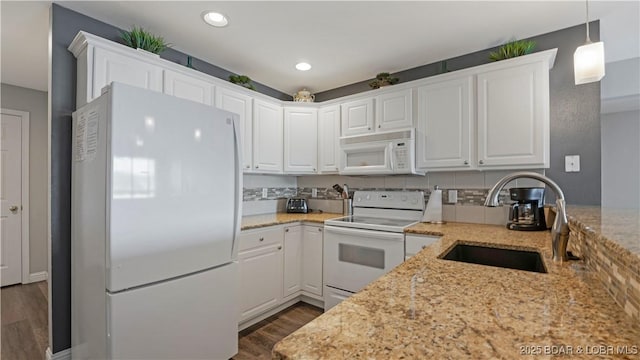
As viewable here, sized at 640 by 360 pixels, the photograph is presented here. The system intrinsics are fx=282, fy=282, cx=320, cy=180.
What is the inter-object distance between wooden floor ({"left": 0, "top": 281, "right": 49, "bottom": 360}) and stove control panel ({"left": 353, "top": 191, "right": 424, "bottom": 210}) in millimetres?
2839

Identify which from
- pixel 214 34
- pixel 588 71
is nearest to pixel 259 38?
pixel 214 34

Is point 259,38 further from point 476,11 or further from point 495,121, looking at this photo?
point 495,121

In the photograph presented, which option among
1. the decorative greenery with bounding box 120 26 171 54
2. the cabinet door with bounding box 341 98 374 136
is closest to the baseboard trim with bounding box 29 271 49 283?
the decorative greenery with bounding box 120 26 171 54

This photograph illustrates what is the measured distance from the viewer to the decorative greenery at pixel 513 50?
2.13 metres

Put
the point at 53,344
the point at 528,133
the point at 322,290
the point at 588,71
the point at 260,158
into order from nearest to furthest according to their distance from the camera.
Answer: the point at 588,71 → the point at 53,344 → the point at 528,133 → the point at 322,290 → the point at 260,158

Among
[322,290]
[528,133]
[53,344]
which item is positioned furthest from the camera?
[322,290]

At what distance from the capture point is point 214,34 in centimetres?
225

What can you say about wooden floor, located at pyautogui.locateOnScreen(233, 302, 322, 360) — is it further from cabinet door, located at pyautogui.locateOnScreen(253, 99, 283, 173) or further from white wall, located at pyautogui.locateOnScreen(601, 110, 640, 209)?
white wall, located at pyautogui.locateOnScreen(601, 110, 640, 209)

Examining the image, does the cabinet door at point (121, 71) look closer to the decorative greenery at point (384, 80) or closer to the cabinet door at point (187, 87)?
the cabinet door at point (187, 87)

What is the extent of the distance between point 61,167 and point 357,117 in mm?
2409

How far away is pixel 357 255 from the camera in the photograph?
2441mm

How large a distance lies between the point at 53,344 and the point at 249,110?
2.25 meters

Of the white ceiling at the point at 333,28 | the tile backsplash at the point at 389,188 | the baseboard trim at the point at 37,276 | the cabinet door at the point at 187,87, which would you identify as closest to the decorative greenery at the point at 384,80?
the white ceiling at the point at 333,28

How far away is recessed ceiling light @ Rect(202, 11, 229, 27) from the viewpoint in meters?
1.99
